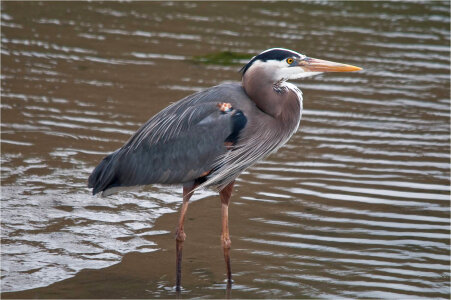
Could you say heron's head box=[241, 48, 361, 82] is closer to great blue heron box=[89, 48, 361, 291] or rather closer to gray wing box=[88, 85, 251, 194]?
great blue heron box=[89, 48, 361, 291]

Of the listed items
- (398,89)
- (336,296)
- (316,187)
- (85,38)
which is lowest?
(336,296)

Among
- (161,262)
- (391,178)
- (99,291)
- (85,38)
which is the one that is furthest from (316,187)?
(85,38)

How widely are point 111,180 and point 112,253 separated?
2.15ft

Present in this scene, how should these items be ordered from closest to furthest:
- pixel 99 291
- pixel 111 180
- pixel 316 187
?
1. pixel 99 291
2. pixel 111 180
3. pixel 316 187

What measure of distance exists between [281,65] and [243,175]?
92.9 inches

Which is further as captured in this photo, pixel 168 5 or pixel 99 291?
pixel 168 5

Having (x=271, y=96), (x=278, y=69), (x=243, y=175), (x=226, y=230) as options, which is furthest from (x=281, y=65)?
(x=243, y=175)

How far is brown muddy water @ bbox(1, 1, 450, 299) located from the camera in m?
6.23

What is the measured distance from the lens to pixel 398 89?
34.4 feet

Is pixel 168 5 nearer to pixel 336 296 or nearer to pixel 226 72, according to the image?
pixel 226 72

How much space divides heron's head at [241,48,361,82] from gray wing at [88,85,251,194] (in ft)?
1.07

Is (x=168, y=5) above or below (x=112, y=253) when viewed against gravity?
above

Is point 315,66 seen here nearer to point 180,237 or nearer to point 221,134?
point 221,134

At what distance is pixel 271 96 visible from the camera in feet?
19.8
